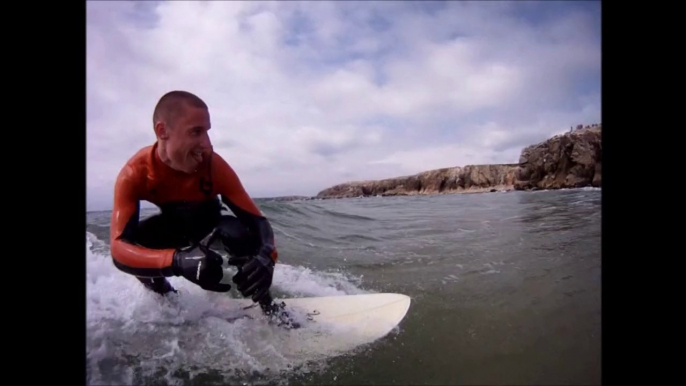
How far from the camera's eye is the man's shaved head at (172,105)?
6.82ft

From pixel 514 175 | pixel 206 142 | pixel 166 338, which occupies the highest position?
pixel 206 142

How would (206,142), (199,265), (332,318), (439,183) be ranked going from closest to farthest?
(199,265) → (206,142) → (332,318) → (439,183)

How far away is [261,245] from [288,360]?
0.66 metres

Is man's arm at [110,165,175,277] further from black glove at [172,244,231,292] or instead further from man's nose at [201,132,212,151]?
man's nose at [201,132,212,151]

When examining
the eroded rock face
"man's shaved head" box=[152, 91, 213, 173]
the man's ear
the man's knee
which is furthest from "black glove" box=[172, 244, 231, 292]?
the eroded rock face

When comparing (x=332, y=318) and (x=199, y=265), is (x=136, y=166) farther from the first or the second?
(x=332, y=318)

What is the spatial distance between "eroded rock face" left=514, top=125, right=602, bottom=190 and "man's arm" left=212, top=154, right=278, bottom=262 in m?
1.82

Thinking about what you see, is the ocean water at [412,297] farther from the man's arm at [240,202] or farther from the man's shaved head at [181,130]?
the man's shaved head at [181,130]

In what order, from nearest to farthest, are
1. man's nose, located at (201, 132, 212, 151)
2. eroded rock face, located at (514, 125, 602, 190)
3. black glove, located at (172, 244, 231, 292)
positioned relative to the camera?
black glove, located at (172, 244, 231, 292), man's nose, located at (201, 132, 212, 151), eroded rock face, located at (514, 125, 602, 190)

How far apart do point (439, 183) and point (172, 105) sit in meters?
1.78

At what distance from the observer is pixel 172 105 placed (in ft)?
6.84

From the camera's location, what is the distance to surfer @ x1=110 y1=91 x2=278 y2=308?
202 centimetres

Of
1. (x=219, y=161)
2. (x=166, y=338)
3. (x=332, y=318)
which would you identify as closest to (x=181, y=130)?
(x=219, y=161)
